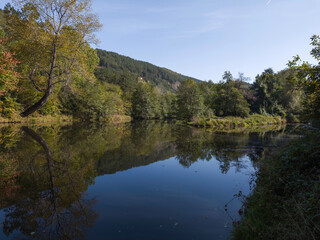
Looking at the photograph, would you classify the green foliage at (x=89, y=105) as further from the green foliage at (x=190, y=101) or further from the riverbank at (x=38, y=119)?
the green foliage at (x=190, y=101)

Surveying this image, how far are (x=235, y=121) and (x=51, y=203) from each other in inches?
1157

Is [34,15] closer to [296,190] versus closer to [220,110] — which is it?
[296,190]

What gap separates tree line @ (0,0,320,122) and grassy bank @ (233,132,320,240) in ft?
11.6

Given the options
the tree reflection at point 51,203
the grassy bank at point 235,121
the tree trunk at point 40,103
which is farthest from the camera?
the grassy bank at point 235,121

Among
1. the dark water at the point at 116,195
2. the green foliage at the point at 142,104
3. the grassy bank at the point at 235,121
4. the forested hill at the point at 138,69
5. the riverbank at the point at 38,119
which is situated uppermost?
the forested hill at the point at 138,69

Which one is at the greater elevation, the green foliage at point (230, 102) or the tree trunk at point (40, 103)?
the green foliage at point (230, 102)

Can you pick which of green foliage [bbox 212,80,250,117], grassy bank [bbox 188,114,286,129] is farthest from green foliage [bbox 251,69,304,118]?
green foliage [bbox 212,80,250,117]

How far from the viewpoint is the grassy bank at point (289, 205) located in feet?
8.76

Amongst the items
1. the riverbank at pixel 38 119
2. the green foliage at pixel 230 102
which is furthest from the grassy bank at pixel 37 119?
the green foliage at pixel 230 102

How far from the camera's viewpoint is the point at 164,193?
17.7 feet

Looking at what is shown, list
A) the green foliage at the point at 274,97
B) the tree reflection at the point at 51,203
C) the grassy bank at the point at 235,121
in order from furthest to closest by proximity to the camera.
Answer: the green foliage at the point at 274,97, the grassy bank at the point at 235,121, the tree reflection at the point at 51,203

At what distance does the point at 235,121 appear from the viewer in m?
29.7

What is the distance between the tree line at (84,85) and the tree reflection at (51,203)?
19.0 ft

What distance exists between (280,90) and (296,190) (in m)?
46.9
